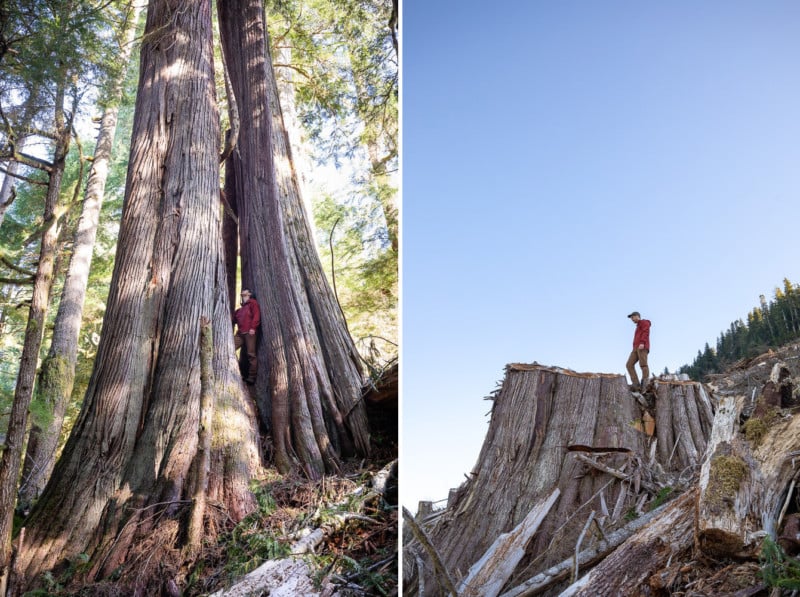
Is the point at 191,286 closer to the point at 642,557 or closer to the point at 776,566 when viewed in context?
the point at 642,557

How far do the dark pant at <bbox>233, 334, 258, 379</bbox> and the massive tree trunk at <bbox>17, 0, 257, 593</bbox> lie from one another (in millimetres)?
106

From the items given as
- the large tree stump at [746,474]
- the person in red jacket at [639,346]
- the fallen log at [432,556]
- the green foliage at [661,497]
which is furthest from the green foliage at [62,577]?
the person in red jacket at [639,346]

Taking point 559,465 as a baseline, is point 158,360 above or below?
above

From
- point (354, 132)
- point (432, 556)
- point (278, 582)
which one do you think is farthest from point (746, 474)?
point (354, 132)

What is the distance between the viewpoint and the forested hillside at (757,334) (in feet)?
26.5

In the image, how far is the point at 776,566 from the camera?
4.97ft

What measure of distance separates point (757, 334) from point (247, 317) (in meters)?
8.75

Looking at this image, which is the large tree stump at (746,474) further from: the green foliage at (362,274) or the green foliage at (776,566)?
the green foliage at (362,274)

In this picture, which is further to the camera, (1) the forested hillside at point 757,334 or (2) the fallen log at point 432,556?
(1) the forested hillside at point 757,334

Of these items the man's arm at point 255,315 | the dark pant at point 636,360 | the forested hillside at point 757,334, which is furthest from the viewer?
the forested hillside at point 757,334

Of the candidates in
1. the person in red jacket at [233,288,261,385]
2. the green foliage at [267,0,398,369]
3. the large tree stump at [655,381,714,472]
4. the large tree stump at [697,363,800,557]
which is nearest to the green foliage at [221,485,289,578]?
Answer: the person in red jacket at [233,288,261,385]

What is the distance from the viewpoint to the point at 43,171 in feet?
6.59

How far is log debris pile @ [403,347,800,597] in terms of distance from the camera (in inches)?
66.6

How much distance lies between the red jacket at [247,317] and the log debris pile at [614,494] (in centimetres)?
101
